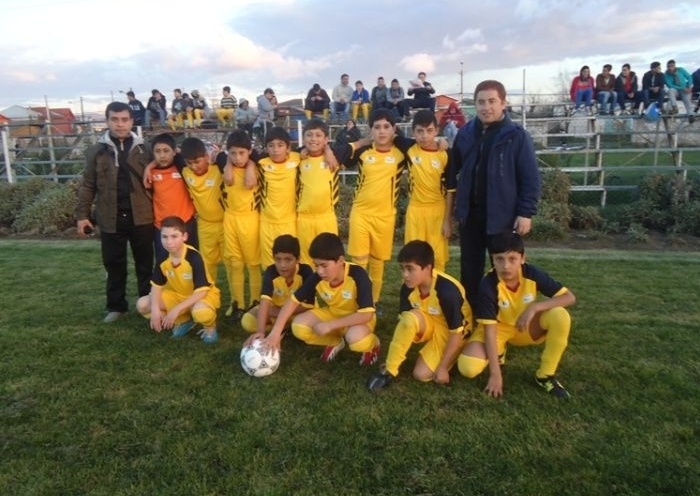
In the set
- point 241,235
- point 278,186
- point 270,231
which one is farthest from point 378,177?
point 241,235

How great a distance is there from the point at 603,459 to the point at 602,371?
3.83ft

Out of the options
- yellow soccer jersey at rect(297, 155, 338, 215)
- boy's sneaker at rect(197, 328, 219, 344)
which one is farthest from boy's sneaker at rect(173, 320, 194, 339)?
yellow soccer jersey at rect(297, 155, 338, 215)

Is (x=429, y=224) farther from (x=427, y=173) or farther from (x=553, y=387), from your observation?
(x=553, y=387)

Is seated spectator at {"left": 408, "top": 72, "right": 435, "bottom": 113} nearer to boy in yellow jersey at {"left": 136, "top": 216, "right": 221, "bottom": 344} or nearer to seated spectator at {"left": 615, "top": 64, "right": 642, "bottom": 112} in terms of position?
seated spectator at {"left": 615, "top": 64, "right": 642, "bottom": 112}

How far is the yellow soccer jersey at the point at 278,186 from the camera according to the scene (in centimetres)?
491

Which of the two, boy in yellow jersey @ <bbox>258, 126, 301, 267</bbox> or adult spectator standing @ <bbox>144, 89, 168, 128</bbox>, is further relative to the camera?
adult spectator standing @ <bbox>144, 89, 168, 128</bbox>

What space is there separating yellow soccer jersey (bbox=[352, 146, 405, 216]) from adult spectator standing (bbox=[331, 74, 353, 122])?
11.3m

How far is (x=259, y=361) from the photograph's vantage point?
12.7ft

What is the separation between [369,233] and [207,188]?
1526mm

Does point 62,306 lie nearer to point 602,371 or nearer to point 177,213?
point 177,213

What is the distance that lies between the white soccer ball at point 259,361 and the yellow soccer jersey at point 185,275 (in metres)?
→ 0.95

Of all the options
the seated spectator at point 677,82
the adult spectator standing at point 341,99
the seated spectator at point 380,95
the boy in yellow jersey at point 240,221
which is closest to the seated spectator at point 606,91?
the seated spectator at point 677,82

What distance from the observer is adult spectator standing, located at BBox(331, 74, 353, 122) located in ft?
52.3

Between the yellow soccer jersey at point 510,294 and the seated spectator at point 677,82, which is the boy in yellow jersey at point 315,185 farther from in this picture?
the seated spectator at point 677,82
